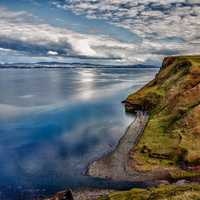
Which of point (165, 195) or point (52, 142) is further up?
point (165, 195)

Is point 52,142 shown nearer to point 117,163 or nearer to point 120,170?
point 117,163

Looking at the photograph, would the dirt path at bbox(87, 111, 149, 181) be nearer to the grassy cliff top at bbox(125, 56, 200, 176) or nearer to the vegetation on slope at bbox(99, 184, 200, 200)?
the grassy cliff top at bbox(125, 56, 200, 176)

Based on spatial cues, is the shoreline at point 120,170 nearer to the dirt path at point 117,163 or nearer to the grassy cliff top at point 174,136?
the dirt path at point 117,163

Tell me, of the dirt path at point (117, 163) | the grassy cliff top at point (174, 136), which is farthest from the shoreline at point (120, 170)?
the grassy cliff top at point (174, 136)

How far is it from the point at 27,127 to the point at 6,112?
30169 mm

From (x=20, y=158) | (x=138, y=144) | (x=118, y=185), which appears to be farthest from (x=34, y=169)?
(x=138, y=144)

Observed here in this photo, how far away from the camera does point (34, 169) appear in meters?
61.2

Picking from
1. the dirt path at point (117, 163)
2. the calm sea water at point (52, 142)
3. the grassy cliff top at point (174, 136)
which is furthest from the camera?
the grassy cliff top at point (174, 136)

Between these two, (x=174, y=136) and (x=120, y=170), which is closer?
(x=120, y=170)

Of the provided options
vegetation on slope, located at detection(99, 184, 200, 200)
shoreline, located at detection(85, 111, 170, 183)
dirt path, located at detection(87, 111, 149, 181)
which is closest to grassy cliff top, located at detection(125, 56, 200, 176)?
shoreline, located at detection(85, 111, 170, 183)

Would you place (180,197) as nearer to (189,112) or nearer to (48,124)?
(189,112)

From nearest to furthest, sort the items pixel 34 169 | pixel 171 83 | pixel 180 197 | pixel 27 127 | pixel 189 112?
pixel 180 197 → pixel 34 169 → pixel 189 112 → pixel 27 127 → pixel 171 83

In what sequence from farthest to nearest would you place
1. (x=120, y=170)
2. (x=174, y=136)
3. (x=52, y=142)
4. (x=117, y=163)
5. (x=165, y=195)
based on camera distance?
(x=52, y=142)
(x=174, y=136)
(x=117, y=163)
(x=120, y=170)
(x=165, y=195)

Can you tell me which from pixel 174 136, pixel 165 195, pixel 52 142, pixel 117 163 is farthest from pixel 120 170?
pixel 165 195
